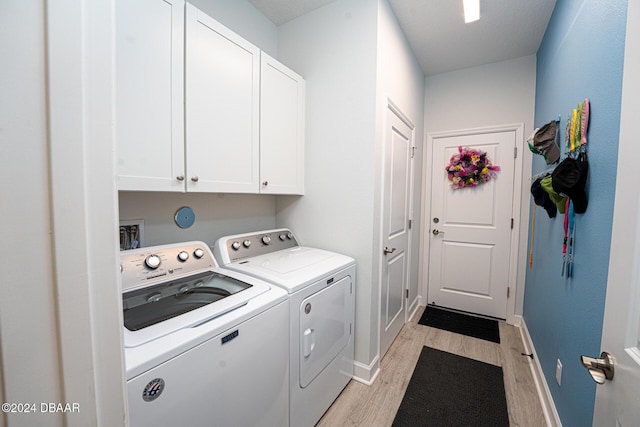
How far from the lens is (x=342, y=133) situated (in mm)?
1861

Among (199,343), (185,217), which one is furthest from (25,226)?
(185,217)

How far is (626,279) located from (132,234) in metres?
1.87

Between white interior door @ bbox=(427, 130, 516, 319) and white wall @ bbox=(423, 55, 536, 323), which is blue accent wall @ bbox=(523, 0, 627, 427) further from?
white interior door @ bbox=(427, 130, 516, 319)

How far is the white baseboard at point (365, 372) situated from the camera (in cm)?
185

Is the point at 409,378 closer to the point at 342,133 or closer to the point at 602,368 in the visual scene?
the point at 602,368

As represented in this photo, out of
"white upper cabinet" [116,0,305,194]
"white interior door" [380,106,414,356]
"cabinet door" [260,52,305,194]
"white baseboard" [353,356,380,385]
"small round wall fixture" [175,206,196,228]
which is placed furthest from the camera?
"white interior door" [380,106,414,356]

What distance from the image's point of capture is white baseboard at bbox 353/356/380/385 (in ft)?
6.08

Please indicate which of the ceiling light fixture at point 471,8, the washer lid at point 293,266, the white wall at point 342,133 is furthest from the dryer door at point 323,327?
the ceiling light fixture at point 471,8

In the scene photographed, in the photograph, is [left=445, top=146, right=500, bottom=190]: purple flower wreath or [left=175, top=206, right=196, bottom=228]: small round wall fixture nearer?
[left=175, top=206, right=196, bottom=228]: small round wall fixture

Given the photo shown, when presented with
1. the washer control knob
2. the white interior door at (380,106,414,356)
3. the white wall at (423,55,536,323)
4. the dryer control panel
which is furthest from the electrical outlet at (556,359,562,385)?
the washer control knob

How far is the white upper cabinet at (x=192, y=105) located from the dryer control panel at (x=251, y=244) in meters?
0.33

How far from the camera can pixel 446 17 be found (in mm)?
2014

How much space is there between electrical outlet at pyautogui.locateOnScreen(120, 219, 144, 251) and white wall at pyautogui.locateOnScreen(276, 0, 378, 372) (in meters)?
1.09

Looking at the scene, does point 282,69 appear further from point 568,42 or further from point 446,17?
point 568,42
